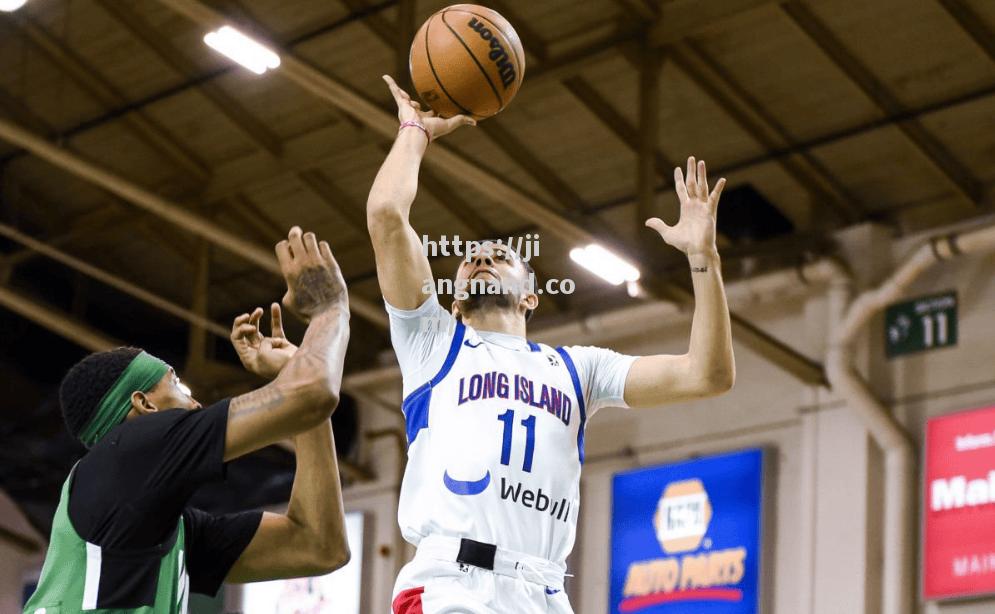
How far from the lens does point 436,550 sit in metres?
5.36

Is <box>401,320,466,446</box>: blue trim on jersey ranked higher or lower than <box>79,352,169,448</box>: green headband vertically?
higher

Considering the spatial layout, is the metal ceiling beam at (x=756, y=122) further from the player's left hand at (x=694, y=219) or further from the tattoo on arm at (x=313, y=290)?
the tattoo on arm at (x=313, y=290)

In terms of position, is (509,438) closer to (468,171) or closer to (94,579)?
(94,579)

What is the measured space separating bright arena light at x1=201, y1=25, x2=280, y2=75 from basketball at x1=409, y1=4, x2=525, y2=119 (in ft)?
18.4

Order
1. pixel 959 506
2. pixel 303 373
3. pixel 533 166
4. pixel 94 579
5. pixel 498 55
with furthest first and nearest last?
pixel 533 166
pixel 959 506
pixel 498 55
pixel 94 579
pixel 303 373

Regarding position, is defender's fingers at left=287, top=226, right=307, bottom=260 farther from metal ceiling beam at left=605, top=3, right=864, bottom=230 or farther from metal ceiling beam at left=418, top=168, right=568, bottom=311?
metal ceiling beam at left=418, top=168, right=568, bottom=311

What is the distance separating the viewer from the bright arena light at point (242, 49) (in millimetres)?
12391

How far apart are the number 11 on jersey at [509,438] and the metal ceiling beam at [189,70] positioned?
39.8 feet

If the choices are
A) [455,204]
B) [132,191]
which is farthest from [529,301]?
[455,204]

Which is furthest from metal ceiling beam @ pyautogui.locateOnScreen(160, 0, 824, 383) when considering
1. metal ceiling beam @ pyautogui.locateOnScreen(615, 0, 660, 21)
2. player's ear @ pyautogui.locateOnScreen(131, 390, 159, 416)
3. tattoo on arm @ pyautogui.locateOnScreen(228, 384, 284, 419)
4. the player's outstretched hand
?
tattoo on arm @ pyautogui.locateOnScreen(228, 384, 284, 419)

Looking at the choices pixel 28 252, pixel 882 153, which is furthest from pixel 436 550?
pixel 28 252

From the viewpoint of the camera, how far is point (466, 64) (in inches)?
257

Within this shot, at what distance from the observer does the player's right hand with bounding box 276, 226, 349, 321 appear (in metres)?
4.78

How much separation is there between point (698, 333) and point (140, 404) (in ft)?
6.30
